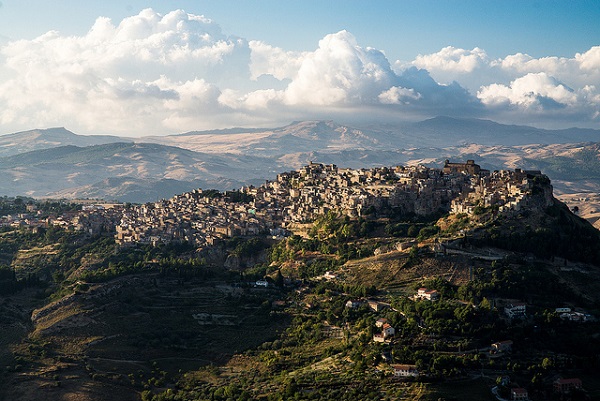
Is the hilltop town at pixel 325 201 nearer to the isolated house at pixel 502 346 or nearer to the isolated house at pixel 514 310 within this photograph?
the isolated house at pixel 514 310

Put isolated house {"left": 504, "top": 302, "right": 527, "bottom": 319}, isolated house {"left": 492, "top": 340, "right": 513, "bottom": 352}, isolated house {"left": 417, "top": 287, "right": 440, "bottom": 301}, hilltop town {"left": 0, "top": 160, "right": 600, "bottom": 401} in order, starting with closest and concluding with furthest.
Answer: hilltop town {"left": 0, "top": 160, "right": 600, "bottom": 401} < isolated house {"left": 492, "top": 340, "right": 513, "bottom": 352} < isolated house {"left": 504, "top": 302, "right": 527, "bottom": 319} < isolated house {"left": 417, "top": 287, "right": 440, "bottom": 301}

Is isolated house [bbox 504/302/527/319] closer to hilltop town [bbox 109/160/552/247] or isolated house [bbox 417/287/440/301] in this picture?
isolated house [bbox 417/287/440/301]

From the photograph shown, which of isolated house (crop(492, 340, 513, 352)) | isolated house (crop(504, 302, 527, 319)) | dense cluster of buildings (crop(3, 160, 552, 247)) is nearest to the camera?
isolated house (crop(492, 340, 513, 352))

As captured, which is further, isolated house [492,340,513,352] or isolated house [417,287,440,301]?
isolated house [417,287,440,301]

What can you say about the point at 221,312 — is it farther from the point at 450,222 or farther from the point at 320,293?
the point at 450,222

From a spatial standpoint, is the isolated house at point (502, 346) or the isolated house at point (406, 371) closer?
the isolated house at point (406, 371)

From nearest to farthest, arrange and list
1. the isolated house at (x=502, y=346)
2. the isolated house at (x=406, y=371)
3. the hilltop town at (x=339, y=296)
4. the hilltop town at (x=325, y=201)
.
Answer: the isolated house at (x=406, y=371), the hilltop town at (x=339, y=296), the isolated house at (x=502, y=346), the hilltop town at (x=325, y=201)

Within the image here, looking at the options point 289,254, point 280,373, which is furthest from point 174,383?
point 289,254

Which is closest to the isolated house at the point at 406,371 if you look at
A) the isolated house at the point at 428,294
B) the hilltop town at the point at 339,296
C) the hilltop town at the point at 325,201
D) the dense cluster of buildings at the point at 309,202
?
the hilltop town at the point at 339,296

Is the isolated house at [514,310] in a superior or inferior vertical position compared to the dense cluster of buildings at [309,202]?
inferior

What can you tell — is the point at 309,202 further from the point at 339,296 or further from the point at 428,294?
the point at 428,294

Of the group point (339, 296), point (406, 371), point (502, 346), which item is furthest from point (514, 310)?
point (339, 296)

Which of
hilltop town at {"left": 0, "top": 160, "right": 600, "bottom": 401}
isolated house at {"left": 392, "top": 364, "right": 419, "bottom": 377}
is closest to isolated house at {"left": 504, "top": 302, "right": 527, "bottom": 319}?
hilltop town at {"left": 0, "top": 160, "right": 600, "bottom": 401}
